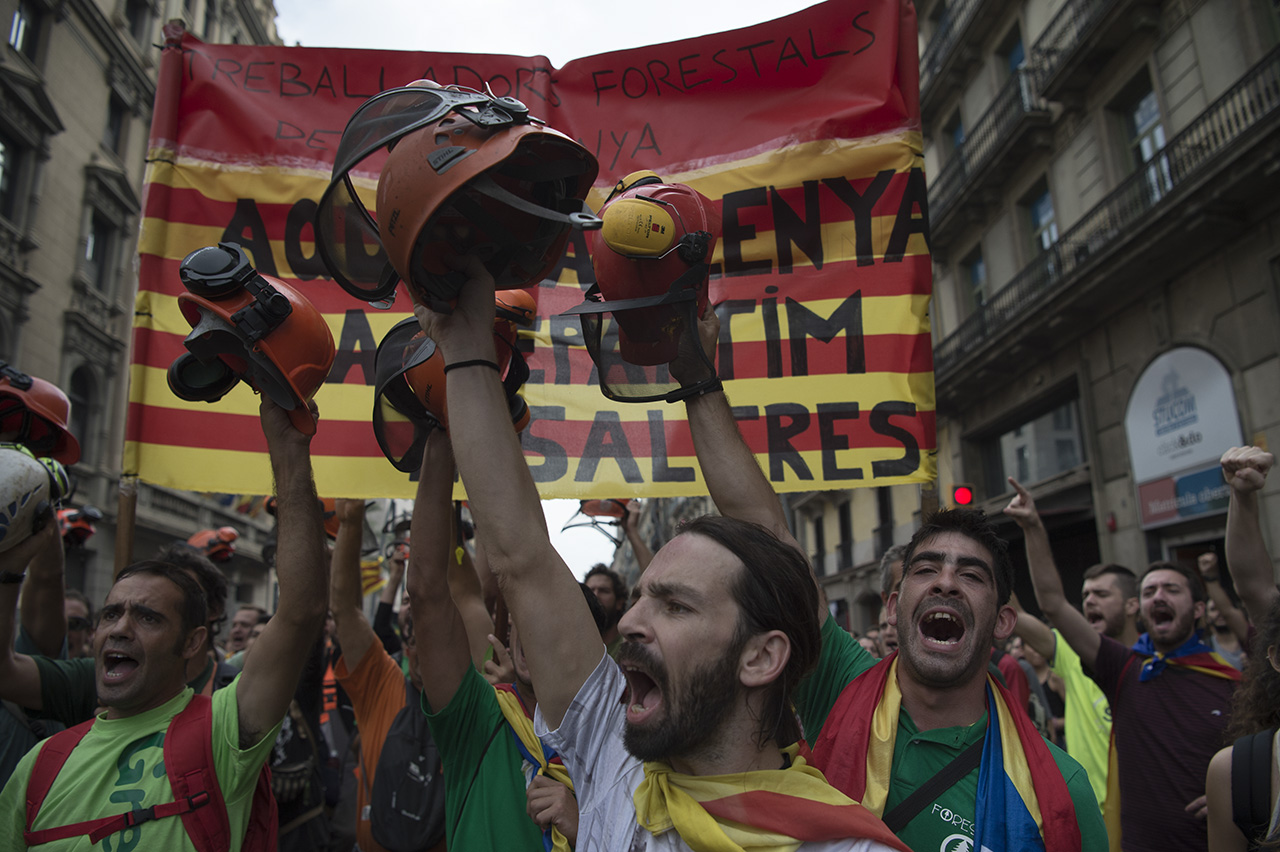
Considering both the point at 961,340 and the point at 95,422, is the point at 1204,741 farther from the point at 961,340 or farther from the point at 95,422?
the point at 95,422

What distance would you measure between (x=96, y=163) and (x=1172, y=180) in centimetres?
2026

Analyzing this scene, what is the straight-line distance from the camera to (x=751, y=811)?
4.81ft

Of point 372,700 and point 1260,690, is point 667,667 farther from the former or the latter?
point 372,700

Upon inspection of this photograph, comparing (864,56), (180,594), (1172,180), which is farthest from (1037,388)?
(180,594)

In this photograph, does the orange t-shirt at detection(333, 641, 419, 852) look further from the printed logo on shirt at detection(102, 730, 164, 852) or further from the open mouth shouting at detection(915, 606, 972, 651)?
the open mouth shouting at detection(915, 606, 972, 651)

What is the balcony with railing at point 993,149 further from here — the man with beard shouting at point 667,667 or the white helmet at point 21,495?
the man with beard shouting at point 667,667

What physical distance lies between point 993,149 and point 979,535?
16689 millimetres

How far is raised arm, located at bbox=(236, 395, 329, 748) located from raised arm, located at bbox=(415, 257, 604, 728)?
2.42 feet

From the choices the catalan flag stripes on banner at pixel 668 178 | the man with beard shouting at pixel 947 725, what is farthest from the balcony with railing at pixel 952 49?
the man with beard shouting at pixel 947 725

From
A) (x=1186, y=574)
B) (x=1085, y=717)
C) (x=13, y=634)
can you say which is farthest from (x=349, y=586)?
(x=1085, y=717)

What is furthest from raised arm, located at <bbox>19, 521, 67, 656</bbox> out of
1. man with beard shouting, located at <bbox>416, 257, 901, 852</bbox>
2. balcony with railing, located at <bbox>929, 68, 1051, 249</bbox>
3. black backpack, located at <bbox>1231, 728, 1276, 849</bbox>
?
balcony with railing, located at <bbox>929, 68, 1051, 249</bbox>

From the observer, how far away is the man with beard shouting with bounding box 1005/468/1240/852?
11.4 ft

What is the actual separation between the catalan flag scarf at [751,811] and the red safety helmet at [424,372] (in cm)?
113

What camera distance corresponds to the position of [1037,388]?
16266 millimetres
